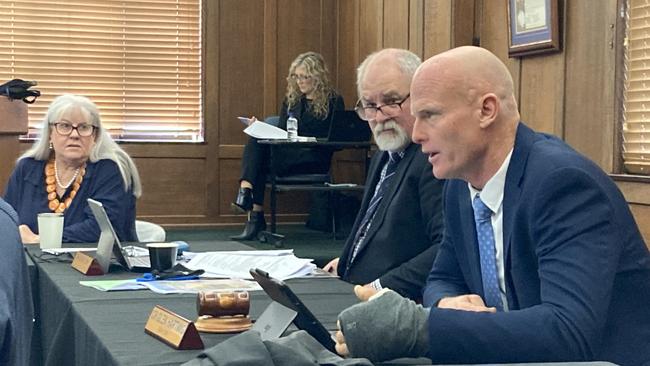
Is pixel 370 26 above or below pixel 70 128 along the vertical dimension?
above

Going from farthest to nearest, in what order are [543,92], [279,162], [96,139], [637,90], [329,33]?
[329,33] < [279,162] < [543,92] < [637,90] < [96,139]

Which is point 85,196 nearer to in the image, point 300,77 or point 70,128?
point 70,128

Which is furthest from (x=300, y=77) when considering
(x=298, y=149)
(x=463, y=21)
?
(x=463, y=21)

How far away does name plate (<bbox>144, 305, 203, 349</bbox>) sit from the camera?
1.58m

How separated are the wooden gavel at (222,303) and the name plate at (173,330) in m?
0.07

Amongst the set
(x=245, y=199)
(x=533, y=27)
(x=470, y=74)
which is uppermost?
(x=533, y=27)

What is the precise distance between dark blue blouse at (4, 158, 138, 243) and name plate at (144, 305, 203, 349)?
180 centimetres

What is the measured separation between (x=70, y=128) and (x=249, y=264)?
140cm

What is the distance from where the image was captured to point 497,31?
572 centimetres

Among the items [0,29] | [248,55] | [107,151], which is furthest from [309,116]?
[107,151]

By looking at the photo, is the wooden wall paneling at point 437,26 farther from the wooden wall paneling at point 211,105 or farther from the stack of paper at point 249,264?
the stack of paper at point 249,264

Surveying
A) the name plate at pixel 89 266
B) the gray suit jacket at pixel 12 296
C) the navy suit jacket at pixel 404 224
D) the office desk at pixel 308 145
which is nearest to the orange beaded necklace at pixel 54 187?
the name plate at pixel 89 266

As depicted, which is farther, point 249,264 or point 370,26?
point 370,26

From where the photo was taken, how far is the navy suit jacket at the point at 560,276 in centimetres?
150
